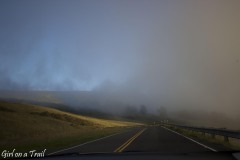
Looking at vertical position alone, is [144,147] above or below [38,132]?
below

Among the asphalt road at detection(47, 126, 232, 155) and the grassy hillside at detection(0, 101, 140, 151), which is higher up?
the grassy hillside at detection(0, 101, 140, 151)

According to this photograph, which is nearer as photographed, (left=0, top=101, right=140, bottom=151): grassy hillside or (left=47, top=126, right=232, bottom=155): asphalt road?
(left=47, top=126, right=232, bottom=155): asphalt road

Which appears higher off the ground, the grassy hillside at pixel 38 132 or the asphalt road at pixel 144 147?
the grassy hillside at pixel 38 132

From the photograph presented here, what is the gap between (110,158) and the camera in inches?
388

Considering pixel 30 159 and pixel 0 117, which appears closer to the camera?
pixel 30 159

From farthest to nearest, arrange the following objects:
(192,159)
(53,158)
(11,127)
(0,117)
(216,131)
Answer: (0,117), (11,127), (216,131), (53,158), (192,159)

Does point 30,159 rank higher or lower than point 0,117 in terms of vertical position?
lower

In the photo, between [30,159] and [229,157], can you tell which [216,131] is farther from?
[30,159]

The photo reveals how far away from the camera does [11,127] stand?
47.5 m

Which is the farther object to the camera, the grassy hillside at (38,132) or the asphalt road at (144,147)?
the grassy hillside at (38,132)

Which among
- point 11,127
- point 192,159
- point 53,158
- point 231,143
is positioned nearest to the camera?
point 192,159

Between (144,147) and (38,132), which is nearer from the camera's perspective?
(144,147)

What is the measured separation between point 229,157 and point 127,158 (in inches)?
113

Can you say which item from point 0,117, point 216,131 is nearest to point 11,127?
point 0,117
